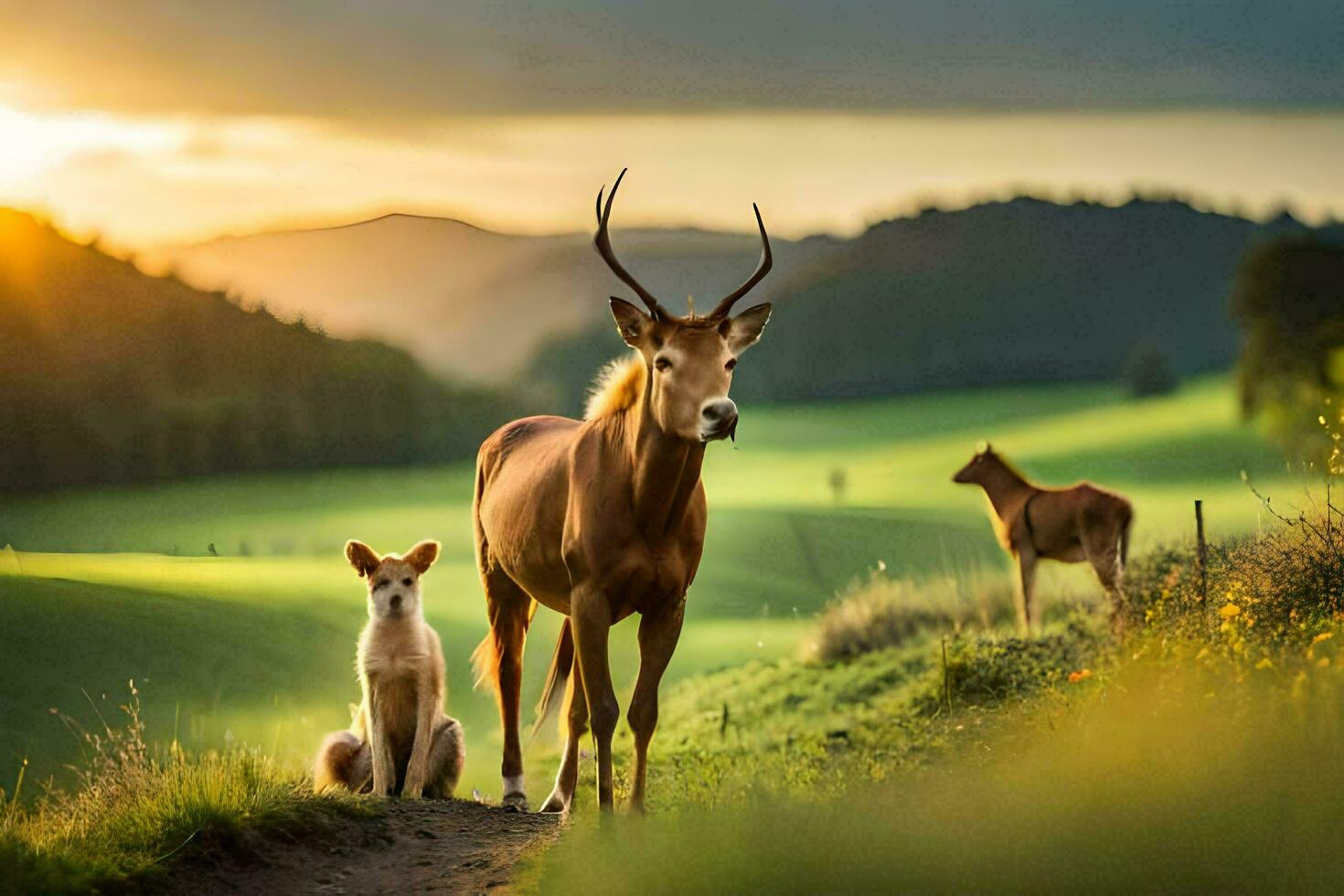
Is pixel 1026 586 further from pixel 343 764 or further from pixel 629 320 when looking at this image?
pixel 629 320

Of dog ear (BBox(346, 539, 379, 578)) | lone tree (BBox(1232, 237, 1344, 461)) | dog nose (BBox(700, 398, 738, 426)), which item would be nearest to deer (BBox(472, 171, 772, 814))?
dog nose (BBox(700, 398, 738, 426))

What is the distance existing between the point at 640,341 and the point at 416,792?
350 cm

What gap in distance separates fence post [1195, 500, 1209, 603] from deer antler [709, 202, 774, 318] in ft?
13.9

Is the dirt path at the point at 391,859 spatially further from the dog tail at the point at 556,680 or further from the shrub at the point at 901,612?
the shrub at the point at 901,612

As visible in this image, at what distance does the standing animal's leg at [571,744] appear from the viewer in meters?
10.9

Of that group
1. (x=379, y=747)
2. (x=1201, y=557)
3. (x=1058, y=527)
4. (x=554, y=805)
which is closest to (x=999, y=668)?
(x=1201, y=557)

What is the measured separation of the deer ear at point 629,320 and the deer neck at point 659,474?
0.30m

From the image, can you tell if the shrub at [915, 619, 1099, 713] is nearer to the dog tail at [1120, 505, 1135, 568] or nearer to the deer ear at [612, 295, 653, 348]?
the dog tail at [1120, 505, 1135, 568]

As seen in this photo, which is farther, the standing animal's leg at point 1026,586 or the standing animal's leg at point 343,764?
the standing animal's leg at point 1026,586

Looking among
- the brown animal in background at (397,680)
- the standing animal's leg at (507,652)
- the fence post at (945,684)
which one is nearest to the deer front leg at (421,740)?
the brown animal in background at (397,680)

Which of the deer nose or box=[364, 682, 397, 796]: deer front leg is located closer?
the deer nose

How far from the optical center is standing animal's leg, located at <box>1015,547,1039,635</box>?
1741cm

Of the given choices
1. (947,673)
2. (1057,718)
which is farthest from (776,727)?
(1057,718)

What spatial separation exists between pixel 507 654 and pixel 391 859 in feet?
8.18
